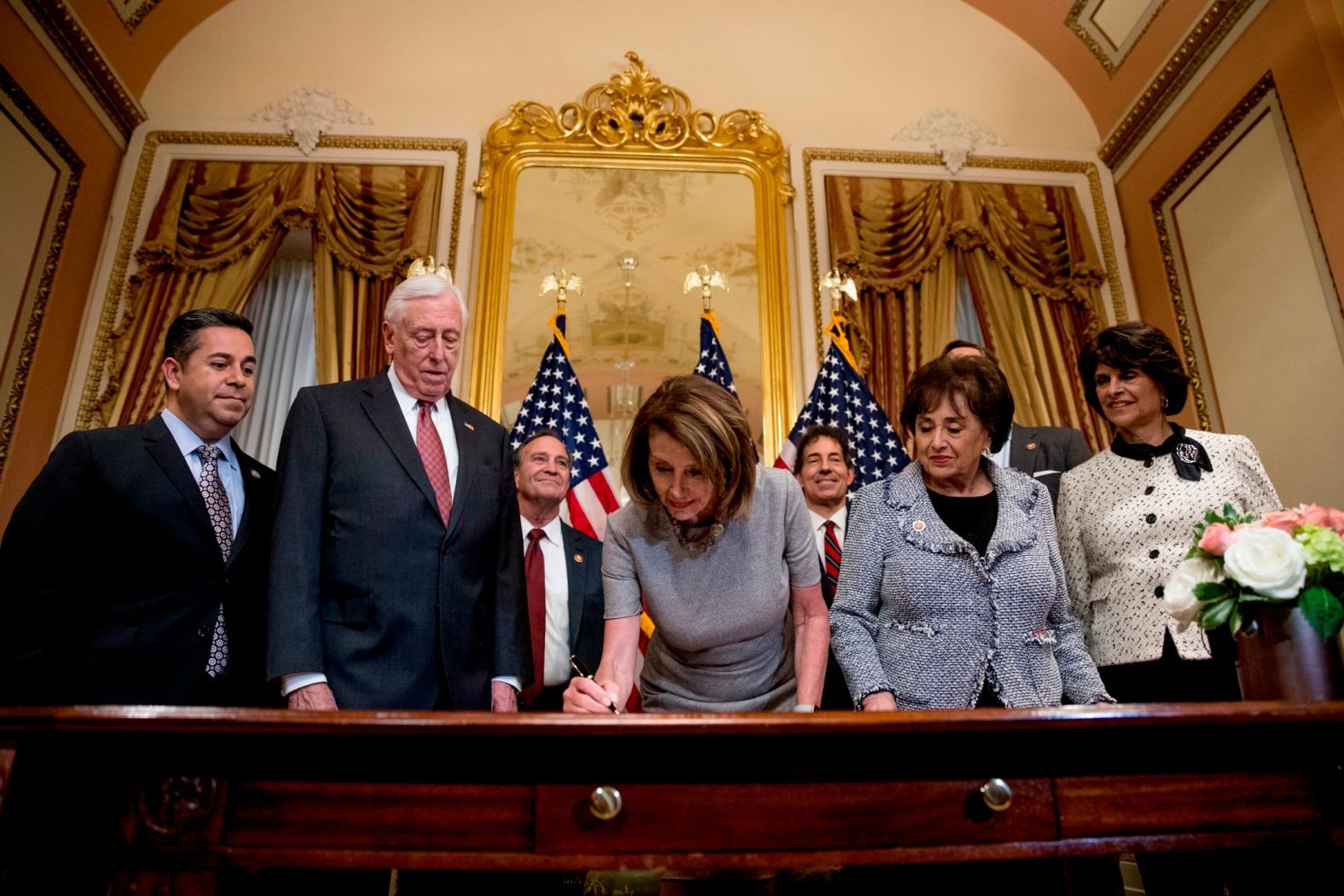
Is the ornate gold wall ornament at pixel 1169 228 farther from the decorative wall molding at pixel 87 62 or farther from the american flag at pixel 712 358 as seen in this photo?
the decorative wall molding at pixel 87 62

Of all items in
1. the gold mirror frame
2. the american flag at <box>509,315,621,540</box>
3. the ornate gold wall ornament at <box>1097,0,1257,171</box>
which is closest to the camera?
the american flag at <box>509,315,621,540</box>

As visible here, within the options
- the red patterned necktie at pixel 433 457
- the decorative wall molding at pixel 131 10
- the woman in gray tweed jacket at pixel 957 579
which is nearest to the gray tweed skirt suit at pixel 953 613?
the woman in gray tweed jacket at pixel 957 579

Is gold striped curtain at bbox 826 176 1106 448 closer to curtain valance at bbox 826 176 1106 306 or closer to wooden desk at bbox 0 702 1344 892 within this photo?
curtain valance at bbox 826 176 1106 306

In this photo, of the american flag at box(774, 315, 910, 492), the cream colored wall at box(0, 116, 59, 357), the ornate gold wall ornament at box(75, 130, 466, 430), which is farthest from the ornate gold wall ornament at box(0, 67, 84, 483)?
the american flag at box(774, 315, 910, 492)

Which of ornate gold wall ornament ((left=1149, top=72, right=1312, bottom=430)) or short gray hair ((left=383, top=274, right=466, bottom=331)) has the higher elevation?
ornate gold wall ornament ((left=1149, top=72, right=1312, bottom=430))

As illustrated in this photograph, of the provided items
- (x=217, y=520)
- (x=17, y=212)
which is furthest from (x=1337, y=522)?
(x=17, y=212)

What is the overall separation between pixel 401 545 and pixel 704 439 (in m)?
0.69

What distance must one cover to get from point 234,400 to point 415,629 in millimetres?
773

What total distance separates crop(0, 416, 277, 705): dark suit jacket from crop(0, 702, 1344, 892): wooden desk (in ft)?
2.60

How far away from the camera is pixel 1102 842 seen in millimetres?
1147

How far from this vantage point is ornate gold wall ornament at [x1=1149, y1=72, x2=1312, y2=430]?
386 centimetres

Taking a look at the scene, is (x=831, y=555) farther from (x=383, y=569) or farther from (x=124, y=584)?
(x=124, y=584)

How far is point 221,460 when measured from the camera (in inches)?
86.0

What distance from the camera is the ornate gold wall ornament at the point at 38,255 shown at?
3.74m
